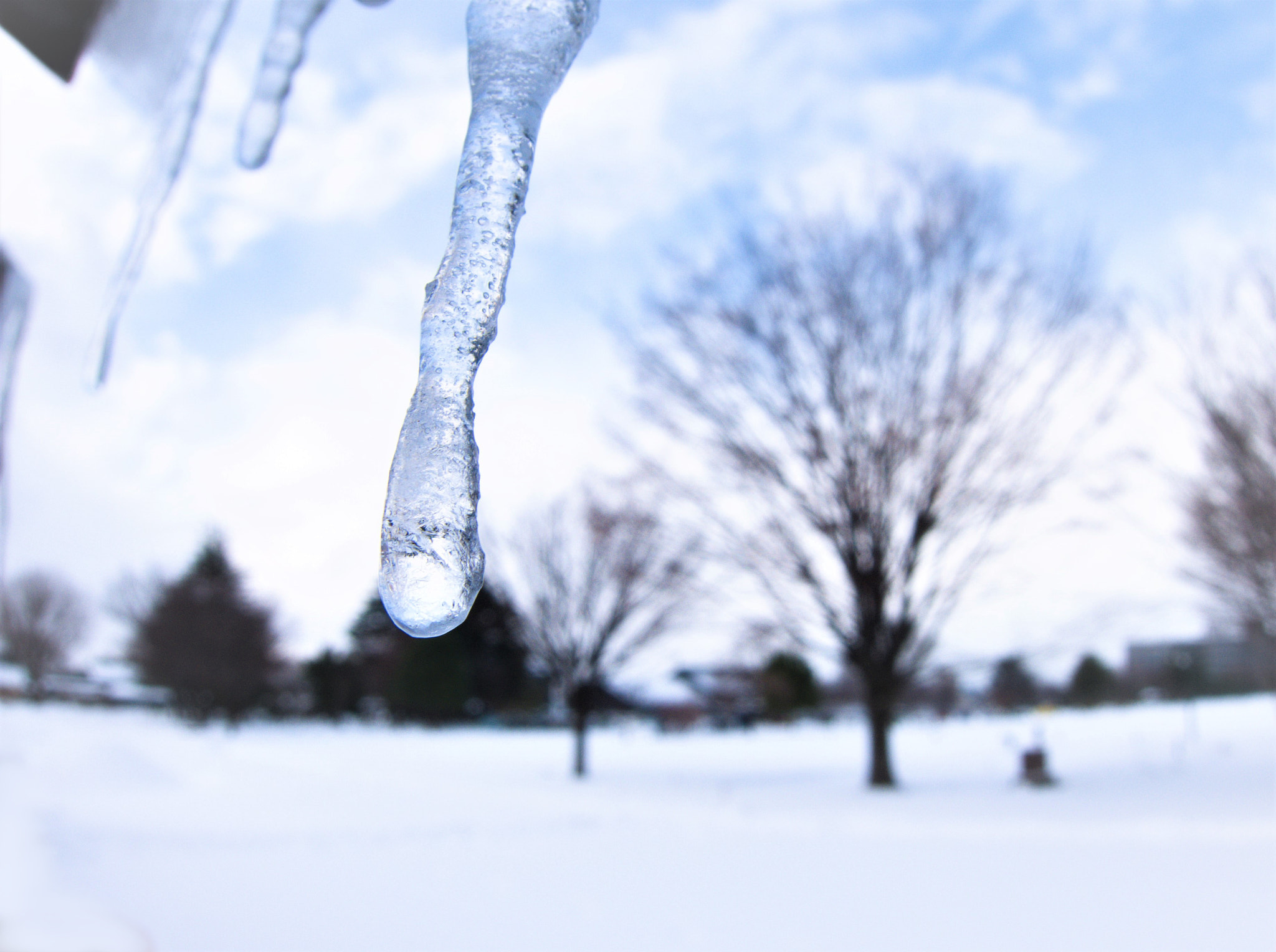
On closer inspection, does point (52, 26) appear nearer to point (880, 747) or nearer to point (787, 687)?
point (880, 747)

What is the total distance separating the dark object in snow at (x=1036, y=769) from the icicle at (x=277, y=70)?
12.3m

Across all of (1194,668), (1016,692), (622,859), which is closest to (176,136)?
(622,859)

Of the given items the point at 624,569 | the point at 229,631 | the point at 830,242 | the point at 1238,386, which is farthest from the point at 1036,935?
the point at 229,631

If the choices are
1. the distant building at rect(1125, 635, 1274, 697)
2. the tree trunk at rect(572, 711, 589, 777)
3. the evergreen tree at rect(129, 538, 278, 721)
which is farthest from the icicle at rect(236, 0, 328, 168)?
the distant building at rect(1125, 635, 1274, 697)

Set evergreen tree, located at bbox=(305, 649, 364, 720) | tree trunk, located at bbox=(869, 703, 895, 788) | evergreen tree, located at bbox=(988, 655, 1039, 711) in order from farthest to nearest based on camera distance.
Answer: evergreen tree, located at bbox=(988, 655, 1039, 711), evergreen tree, located at bbox=(305, 649, 364, 720), tree trunk, located at bbox=(869, 703, 895, 788)

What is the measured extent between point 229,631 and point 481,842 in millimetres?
34196

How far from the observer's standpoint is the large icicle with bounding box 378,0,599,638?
1042 mm

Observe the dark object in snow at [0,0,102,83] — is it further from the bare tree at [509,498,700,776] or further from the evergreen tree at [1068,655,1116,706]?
the evergreen tree at [1068,655,1116,706]

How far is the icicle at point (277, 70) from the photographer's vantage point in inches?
97.7

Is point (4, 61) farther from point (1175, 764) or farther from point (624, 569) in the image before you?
point (1175, 764)

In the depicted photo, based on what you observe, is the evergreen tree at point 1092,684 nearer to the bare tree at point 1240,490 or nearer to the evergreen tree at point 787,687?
the evergreen tree at point 787,687

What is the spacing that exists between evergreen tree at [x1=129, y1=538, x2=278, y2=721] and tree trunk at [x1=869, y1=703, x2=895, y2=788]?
31.9 m

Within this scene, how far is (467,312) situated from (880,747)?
12.7m

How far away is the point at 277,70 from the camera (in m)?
2.54
